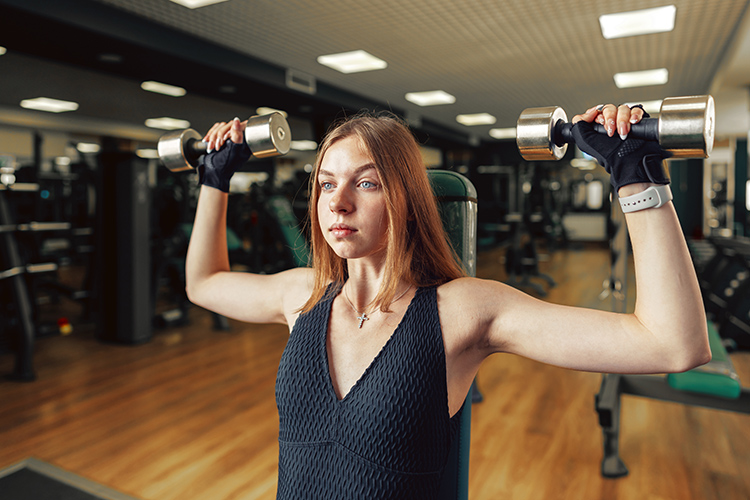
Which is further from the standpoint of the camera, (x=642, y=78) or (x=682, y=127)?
(x=642, y=78)

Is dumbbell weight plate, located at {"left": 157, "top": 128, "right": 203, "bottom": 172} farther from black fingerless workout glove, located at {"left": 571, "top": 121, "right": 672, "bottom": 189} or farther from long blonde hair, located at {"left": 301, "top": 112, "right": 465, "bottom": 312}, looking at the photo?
black fingerless workout glove, located at {"left": 571, "top": 121, "right": 672, "bottom": 189}

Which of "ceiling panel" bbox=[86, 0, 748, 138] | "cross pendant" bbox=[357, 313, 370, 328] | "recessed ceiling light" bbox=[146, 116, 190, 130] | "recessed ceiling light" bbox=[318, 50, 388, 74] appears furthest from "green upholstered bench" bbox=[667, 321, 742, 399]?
"recessed ceiling light" bbox=[146, 116, 190, 130]

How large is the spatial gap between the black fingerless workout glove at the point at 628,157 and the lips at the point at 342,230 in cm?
38

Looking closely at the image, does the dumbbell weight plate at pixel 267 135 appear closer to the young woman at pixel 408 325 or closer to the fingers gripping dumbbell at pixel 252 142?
the fingers gripping dumbbell at pixel 252 142

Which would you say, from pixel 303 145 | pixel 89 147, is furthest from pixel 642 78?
pixel 89 147

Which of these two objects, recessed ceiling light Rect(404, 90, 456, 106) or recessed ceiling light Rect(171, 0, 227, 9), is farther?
recessed ceiling light Rect(404, 90, 456, 106)

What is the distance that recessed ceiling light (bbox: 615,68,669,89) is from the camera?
600cm

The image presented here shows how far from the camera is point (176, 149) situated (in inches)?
43.7

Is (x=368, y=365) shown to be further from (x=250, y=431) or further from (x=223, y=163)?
(x=250, y=431)

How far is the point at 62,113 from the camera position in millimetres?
9391

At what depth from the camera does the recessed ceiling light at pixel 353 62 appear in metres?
5.38

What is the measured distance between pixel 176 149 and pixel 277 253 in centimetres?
459

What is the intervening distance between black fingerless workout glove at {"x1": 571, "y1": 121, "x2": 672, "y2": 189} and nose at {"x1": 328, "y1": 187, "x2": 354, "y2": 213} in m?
0.37

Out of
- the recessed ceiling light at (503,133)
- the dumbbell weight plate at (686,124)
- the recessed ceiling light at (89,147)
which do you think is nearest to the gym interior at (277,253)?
the dumbbell weight plate at (686,124)
